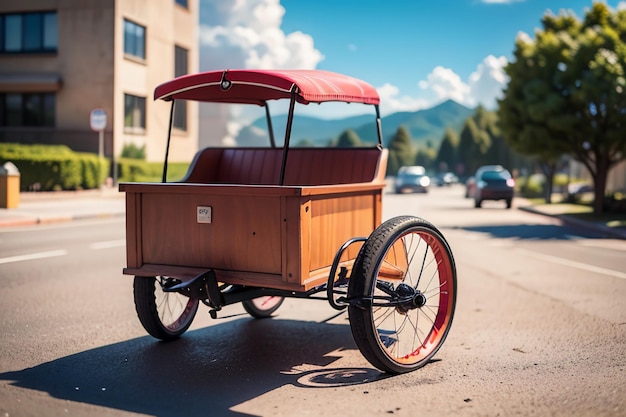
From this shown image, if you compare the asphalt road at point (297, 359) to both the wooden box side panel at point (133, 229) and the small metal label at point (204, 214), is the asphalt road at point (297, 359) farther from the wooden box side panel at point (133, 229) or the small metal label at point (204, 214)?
the small metal label at point (204, 214)

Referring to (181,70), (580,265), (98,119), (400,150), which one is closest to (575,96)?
(580,265)

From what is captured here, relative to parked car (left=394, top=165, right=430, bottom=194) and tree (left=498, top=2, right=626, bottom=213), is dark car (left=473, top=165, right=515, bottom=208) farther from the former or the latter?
parked car (left=394, top=165, right=430, bottom=194)

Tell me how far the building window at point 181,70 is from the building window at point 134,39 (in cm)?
424

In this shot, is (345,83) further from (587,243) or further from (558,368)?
(587,243)

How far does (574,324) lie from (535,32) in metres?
21.2

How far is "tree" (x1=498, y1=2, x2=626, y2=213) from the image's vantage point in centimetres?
2088

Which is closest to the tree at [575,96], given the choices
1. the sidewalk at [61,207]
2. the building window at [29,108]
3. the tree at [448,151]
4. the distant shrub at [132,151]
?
the sidewalk at [61,207]

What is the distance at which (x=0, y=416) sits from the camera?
4113mm

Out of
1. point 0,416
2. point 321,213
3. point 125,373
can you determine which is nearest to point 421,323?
point 321,213

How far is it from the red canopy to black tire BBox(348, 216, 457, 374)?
106 cm

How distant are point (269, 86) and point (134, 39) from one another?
108ft

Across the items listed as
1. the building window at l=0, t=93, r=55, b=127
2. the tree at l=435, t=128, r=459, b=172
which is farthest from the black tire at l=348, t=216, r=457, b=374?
the tree at l=435, t=128, r=459, b=172

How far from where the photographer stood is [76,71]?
114ft

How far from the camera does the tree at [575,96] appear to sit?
20.9m
